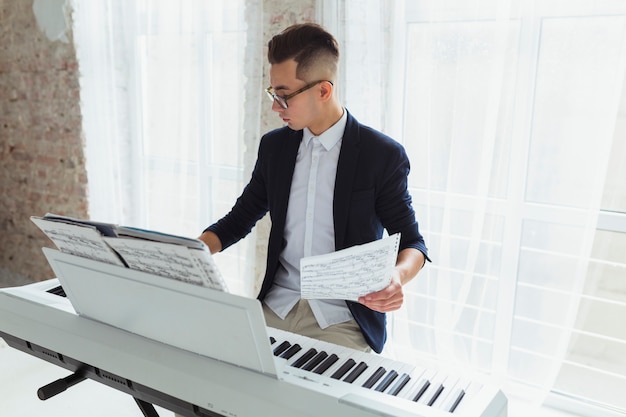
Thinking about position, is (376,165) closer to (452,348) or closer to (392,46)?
(392,46)

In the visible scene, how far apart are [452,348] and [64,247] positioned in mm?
1741

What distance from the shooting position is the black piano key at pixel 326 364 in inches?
49.6

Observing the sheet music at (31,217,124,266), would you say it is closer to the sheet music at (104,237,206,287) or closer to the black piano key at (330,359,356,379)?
the sheet music at (104,237,206,287)

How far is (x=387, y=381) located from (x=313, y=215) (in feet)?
2.19

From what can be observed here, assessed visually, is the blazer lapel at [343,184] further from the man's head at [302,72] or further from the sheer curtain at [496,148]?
the sheer curtain at [496,148]

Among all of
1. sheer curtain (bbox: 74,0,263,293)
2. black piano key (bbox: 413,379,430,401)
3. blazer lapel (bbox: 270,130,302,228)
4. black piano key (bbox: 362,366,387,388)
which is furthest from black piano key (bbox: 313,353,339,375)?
sheer curtain (bbox: 74,0,263,293)

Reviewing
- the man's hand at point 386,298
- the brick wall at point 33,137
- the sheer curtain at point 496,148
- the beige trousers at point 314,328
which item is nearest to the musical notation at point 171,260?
the man's hand at point 386,298

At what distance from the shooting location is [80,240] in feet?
4.11

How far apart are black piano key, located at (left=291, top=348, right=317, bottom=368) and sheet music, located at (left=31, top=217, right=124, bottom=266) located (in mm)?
455

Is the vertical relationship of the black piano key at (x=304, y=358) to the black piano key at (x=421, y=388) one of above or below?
below

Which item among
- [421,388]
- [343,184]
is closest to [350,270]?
[421,388]

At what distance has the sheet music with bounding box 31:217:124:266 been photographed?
3.96 ft

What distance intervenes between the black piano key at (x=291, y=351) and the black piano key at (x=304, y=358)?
27 mm

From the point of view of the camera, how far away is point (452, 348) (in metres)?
2.46
